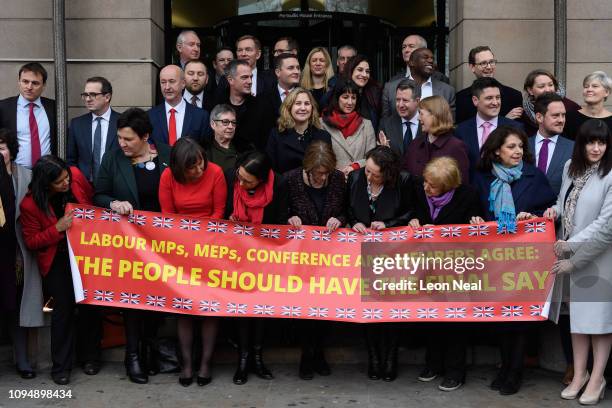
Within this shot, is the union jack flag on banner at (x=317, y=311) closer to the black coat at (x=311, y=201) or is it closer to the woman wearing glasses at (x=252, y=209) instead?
the woman wearing glasses at (x=252, y=209)

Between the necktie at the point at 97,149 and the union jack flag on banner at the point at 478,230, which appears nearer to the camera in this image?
the union jack flag on banner at the point at 478,230

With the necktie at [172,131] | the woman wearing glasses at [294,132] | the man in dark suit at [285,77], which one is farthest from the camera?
the man in dark suit at [285,77]

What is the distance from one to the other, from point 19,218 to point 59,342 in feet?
3.75

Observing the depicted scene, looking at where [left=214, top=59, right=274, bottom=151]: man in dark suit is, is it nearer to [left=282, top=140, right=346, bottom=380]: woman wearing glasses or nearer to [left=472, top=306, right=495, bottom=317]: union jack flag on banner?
[left=282, top=140, right=346, bottom=380]: woman wearing glasses

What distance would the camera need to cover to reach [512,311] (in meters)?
7.40

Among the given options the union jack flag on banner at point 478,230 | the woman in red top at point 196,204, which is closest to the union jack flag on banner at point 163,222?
the woman in red top at point 196,204

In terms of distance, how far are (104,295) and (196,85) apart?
107 inches

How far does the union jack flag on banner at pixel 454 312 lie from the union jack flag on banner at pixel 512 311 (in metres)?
0.33

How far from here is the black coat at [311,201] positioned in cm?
780

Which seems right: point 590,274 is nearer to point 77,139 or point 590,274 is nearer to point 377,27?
point 77,139

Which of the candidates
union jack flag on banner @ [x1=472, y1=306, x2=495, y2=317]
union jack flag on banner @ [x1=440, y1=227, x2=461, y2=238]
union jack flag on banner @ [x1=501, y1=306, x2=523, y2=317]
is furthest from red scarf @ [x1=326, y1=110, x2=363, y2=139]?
union jack flag on banner @ [x1=501, y1=306, x2=523, y2=317]

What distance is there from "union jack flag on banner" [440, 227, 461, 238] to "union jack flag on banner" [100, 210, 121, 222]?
9.15 feet

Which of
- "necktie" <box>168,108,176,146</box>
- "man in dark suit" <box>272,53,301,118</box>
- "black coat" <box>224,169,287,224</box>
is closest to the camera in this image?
"black coat" <box>224,169,287,224</box>

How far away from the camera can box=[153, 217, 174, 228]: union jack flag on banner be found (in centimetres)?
768
